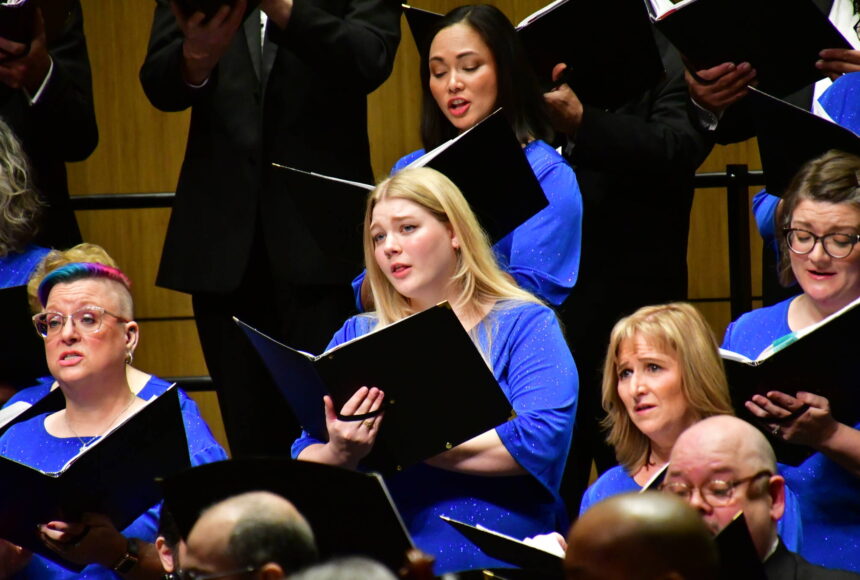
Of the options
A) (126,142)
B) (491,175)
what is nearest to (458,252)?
(491,175)

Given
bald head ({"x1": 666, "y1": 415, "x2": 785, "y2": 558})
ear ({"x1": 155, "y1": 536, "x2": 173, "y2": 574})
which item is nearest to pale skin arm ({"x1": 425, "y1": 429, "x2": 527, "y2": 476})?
bald head ({"x1": 666, "y1": 415, "x2": 785, "y2": 558})

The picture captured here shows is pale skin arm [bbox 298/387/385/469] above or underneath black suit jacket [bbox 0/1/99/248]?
underneath

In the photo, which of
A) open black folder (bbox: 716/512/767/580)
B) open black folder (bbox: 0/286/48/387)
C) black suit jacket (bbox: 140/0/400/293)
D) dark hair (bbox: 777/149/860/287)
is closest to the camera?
open black folder (bbox: 716/512/767/580)

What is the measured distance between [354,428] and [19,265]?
1.50 m

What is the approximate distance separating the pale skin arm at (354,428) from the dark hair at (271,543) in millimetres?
654

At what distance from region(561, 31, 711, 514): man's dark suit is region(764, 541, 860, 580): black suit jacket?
3.84 feet

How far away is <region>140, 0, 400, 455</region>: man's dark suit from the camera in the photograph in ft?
11.6

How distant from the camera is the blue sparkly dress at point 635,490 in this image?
2.71 meters

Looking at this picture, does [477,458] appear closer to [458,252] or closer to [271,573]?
[458,252]

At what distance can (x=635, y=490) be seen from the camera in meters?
2.79

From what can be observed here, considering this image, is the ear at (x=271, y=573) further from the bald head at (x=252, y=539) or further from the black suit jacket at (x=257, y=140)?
the black suit jacket at (x=257, y=140)

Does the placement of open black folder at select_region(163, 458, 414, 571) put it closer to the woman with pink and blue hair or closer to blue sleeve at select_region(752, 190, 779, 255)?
the woman with pink and blue hair

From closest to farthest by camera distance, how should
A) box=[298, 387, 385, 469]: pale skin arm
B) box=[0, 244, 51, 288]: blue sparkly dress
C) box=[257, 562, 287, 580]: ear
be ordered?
box=[257, 562, 287, 580]: ear
box=[298, 387, 385, 469]: pale skin arm
box=[0, 244, 51, 288]: blue sparkly dress

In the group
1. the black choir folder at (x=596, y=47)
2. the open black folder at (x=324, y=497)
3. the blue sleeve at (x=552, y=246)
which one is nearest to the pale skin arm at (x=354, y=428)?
the open black folder at (x=324, y=497)
